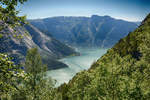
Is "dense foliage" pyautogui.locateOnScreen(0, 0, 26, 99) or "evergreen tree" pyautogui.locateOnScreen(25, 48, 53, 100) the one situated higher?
"dense foliage" pyautogui.locateOnScreen(0, 0, 26, 99)

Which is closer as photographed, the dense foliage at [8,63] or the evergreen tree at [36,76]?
the dense foliage at [8,63]

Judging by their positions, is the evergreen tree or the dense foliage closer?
the dense foliage

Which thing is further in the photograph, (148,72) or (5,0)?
(148,72)

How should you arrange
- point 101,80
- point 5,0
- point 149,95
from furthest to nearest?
point 101,80 < point 149,95 < point 5,0

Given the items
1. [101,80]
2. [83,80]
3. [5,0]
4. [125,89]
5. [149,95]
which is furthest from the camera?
[83,80]

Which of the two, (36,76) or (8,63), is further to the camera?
(36,76)

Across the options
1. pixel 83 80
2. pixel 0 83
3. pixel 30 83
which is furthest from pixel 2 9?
pixel 83 80

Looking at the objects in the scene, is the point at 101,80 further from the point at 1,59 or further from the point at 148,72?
the point at 1,59

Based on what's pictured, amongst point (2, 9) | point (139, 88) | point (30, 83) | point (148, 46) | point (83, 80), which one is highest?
point (2, 9)

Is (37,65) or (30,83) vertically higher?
(37,65)

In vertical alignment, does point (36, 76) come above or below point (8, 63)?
below

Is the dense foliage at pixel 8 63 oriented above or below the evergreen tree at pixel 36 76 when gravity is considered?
above
